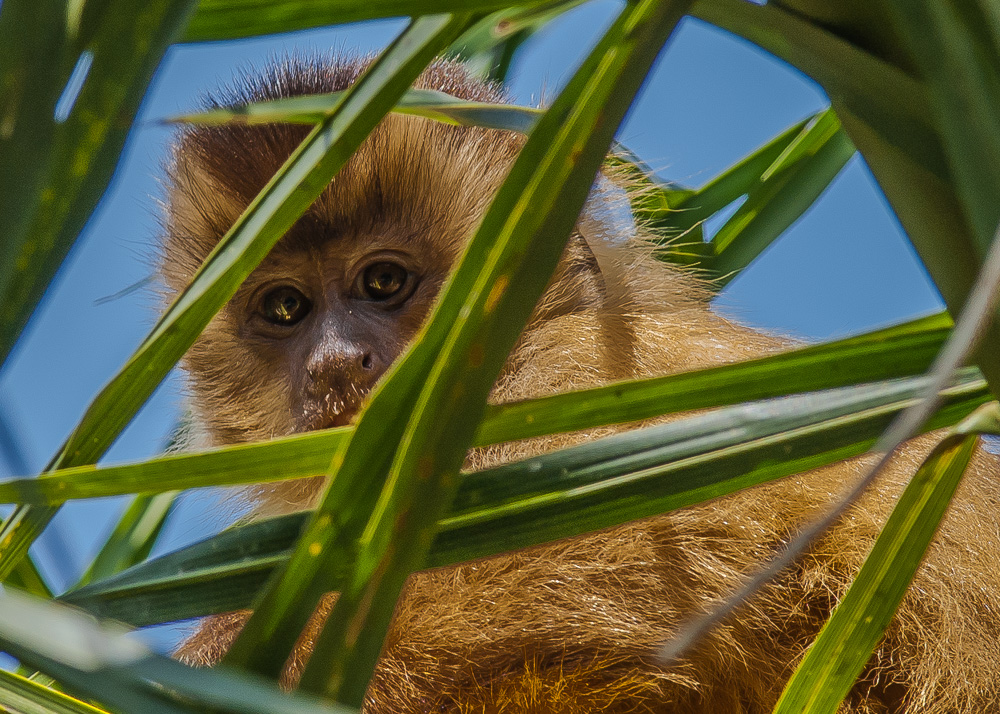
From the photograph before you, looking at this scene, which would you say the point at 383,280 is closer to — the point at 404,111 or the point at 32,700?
the point at 404,111

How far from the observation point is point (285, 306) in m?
2.48

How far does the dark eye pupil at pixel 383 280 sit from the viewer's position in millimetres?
2344

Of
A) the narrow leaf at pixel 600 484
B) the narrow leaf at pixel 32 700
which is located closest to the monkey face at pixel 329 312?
the narrow leaf at pixel 600 484

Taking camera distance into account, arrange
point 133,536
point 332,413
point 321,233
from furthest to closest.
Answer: point 321,233 → point 133,536 → point 332,413

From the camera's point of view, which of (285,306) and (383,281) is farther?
(285,306)

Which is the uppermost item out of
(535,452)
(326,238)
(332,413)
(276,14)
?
(326,238)

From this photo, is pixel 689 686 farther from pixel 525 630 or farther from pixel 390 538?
pixel 390 538

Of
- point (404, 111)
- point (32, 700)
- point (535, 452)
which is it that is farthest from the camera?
point (535, 452)

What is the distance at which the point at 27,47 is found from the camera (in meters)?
0.46

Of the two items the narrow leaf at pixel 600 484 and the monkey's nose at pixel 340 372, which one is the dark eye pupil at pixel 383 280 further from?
the narrow leaf at pixel 600 484

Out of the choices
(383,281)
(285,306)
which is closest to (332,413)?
(383,281)

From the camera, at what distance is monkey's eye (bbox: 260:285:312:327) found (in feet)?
8.13

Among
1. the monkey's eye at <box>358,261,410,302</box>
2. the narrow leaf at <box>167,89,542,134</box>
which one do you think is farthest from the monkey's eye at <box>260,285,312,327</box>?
the narrow leaf at <box>167,89,542,134</box>

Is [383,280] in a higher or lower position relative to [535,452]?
higher
